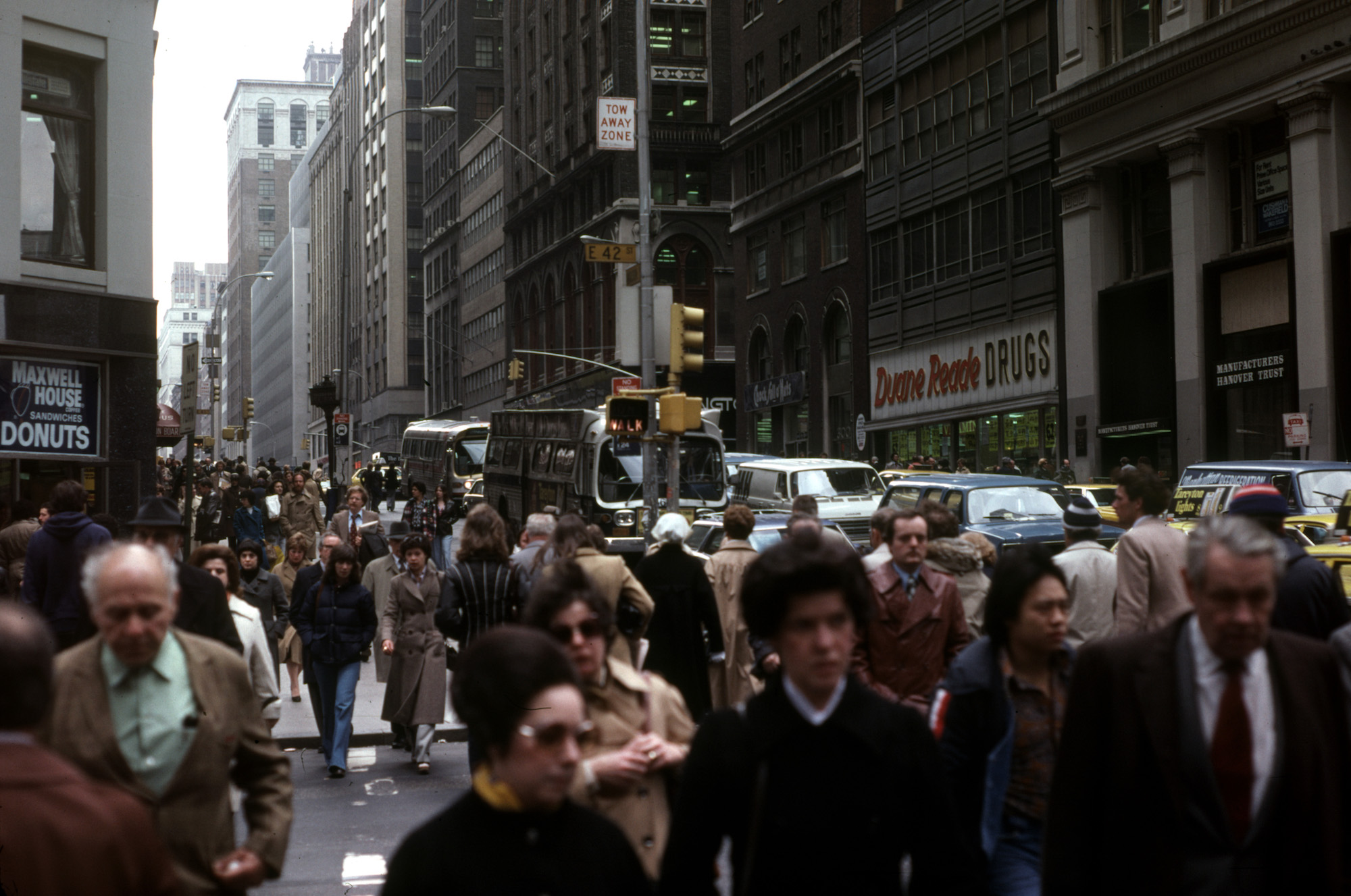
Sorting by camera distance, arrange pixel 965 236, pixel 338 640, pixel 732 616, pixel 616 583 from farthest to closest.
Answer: pixel 965 236, pixel 338 640, pixel 732 616, pixel 616 583

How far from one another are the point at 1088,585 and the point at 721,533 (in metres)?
10.3

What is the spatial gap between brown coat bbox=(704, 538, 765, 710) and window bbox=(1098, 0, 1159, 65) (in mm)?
29132

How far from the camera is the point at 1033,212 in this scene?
40875 millimetres

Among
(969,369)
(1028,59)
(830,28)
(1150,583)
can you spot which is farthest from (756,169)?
(1150,583)

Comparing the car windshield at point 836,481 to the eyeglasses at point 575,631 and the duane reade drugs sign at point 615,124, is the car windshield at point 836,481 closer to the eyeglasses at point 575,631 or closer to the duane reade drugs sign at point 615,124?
the duane reade drugs sign at point 615,124

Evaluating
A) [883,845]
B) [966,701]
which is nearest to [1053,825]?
[883,845]

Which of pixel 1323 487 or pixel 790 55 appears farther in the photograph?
pixel 790 55

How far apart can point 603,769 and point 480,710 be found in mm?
1214

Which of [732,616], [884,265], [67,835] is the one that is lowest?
[732,616]

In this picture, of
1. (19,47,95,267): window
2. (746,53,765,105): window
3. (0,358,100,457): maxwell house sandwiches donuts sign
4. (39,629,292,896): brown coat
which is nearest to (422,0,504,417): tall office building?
(746,53,765,105): window

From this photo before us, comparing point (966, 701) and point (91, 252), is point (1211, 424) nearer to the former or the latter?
point (91, 252)

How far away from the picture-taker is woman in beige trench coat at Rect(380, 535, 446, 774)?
11953mm

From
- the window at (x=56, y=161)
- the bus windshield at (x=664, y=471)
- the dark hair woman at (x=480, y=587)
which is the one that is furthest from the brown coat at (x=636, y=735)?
the bus windshield at (x=664, y=471)

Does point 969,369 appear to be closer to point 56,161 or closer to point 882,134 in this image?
point 882,134
